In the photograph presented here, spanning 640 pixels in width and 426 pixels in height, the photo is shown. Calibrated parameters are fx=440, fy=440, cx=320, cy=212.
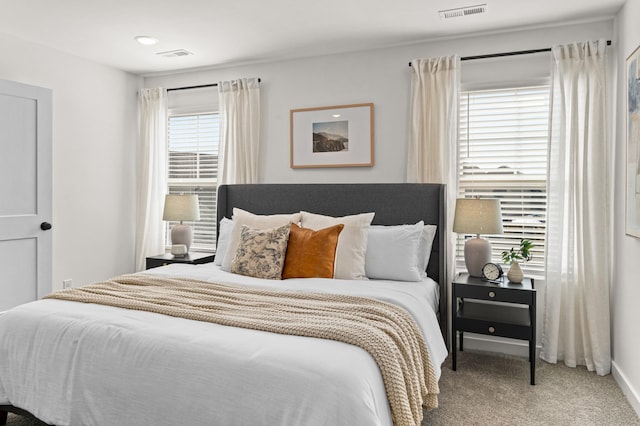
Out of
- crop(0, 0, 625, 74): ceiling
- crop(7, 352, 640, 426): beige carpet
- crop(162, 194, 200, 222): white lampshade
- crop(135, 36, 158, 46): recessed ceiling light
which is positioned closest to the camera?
crop(7, 352, 640, 426): beige carpet

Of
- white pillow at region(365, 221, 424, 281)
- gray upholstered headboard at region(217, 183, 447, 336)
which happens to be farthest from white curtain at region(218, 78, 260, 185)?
white pillow at region(365, 221, 424, 281)

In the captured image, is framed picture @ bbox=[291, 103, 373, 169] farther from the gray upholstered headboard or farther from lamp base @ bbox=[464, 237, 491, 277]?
lamp base @ bbox=[464, 237, 491, 277]

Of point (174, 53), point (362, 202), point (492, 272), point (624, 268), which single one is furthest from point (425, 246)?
point (174, 53)

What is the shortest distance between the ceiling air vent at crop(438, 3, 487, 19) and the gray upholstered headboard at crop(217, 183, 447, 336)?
49.4 inches

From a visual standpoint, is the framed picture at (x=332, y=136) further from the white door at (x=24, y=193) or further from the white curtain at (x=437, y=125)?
the white door at (x=24, y=193)

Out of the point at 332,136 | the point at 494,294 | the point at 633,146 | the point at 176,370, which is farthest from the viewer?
the point at 332,136

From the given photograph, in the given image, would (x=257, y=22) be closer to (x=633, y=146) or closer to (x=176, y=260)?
(x=176, y=260)

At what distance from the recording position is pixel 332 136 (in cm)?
408

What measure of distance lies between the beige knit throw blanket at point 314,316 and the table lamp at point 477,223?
46.6 inches

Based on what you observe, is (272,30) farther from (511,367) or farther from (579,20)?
(511,367)

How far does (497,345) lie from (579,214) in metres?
1.21

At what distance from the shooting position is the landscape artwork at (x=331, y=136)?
404 cm

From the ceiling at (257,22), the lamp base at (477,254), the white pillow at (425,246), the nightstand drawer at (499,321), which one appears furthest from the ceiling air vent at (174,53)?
the nightstand drawer at (499,321)

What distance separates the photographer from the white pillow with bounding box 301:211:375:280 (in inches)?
121
